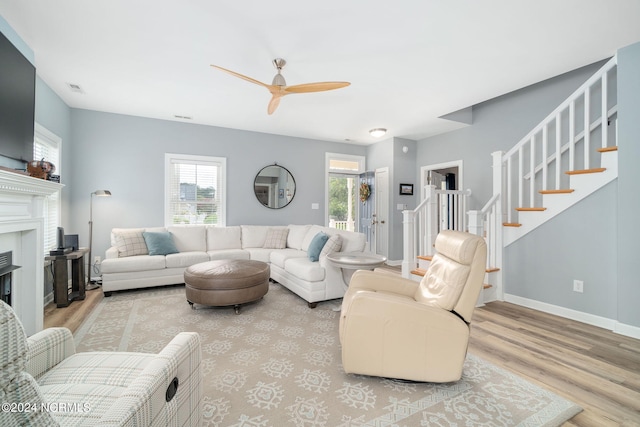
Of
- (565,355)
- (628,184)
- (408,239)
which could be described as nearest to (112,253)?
(408,239)

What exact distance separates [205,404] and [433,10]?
311 centimetres

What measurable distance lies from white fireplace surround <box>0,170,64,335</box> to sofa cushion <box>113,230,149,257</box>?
162cm

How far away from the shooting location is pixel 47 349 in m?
1.26

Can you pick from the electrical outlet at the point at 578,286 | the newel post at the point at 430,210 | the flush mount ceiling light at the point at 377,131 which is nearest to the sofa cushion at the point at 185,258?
the newel post at the point at 430,210

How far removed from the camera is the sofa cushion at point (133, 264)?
12.5 feet

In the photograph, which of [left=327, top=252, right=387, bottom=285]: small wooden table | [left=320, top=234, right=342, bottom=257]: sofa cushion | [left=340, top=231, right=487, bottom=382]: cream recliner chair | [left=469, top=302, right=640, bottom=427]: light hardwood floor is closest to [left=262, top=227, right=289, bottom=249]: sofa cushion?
[left=320, top=234, right=342, bottom=257]: sofa cushion

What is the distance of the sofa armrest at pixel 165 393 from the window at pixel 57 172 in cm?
359

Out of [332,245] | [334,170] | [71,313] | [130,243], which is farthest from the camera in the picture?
[334,170]

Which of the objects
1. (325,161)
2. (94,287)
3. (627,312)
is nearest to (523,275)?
(627,312)

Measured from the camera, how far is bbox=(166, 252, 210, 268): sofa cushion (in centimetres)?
416

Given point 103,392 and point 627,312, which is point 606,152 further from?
point 103,392

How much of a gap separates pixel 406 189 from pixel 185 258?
4370 mm

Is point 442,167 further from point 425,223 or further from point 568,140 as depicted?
point 568,140

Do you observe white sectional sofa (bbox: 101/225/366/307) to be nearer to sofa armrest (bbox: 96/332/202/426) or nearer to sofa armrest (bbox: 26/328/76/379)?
sofa armrest (bbox: 96/332/202/426)
